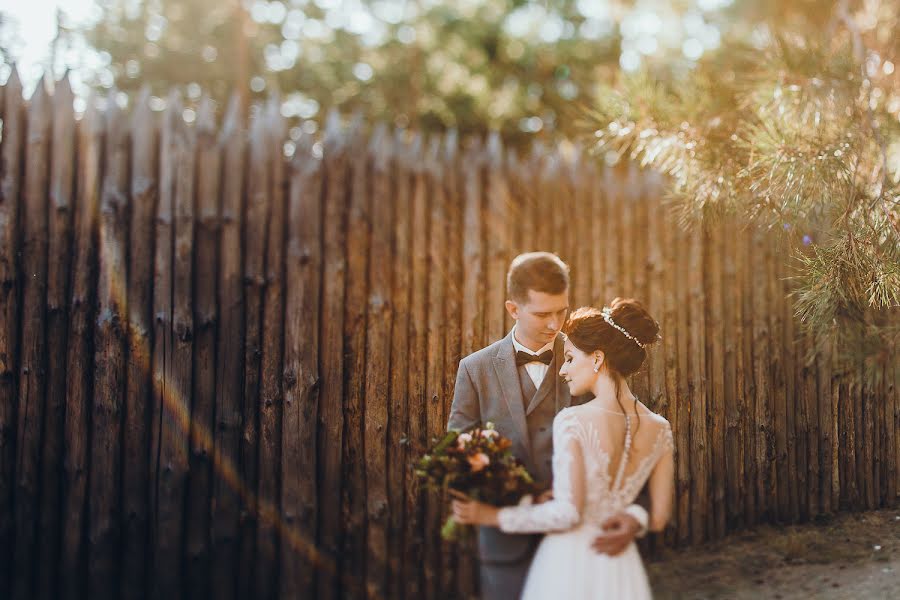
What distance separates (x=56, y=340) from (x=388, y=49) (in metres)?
9.24

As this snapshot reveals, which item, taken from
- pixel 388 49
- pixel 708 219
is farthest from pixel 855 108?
pixel 388 49

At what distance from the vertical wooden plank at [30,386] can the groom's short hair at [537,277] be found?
2245 millimetres

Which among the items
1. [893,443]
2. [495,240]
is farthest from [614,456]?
[893,443]

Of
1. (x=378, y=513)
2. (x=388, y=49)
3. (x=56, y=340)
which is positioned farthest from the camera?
(x=388, y=49)

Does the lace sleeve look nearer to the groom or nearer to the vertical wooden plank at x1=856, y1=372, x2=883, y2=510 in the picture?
the groom

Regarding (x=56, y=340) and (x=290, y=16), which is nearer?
(x=56, y=340)

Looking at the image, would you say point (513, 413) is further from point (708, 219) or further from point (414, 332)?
point (708, 219)

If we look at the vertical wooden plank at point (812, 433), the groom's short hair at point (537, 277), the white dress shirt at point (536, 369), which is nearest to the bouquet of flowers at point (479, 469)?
the white dress shirt at point (536, 369)

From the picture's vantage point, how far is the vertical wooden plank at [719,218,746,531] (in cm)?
489

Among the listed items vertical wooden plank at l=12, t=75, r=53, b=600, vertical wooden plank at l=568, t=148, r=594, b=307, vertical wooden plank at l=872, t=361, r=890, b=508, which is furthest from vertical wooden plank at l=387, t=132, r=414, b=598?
vertical wooden plank at l=872, t=361, r=890, b=508

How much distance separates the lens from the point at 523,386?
294 centimetres

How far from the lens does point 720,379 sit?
4906 mm

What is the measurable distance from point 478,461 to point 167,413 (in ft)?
6.10

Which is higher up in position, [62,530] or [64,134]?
[64,134]
